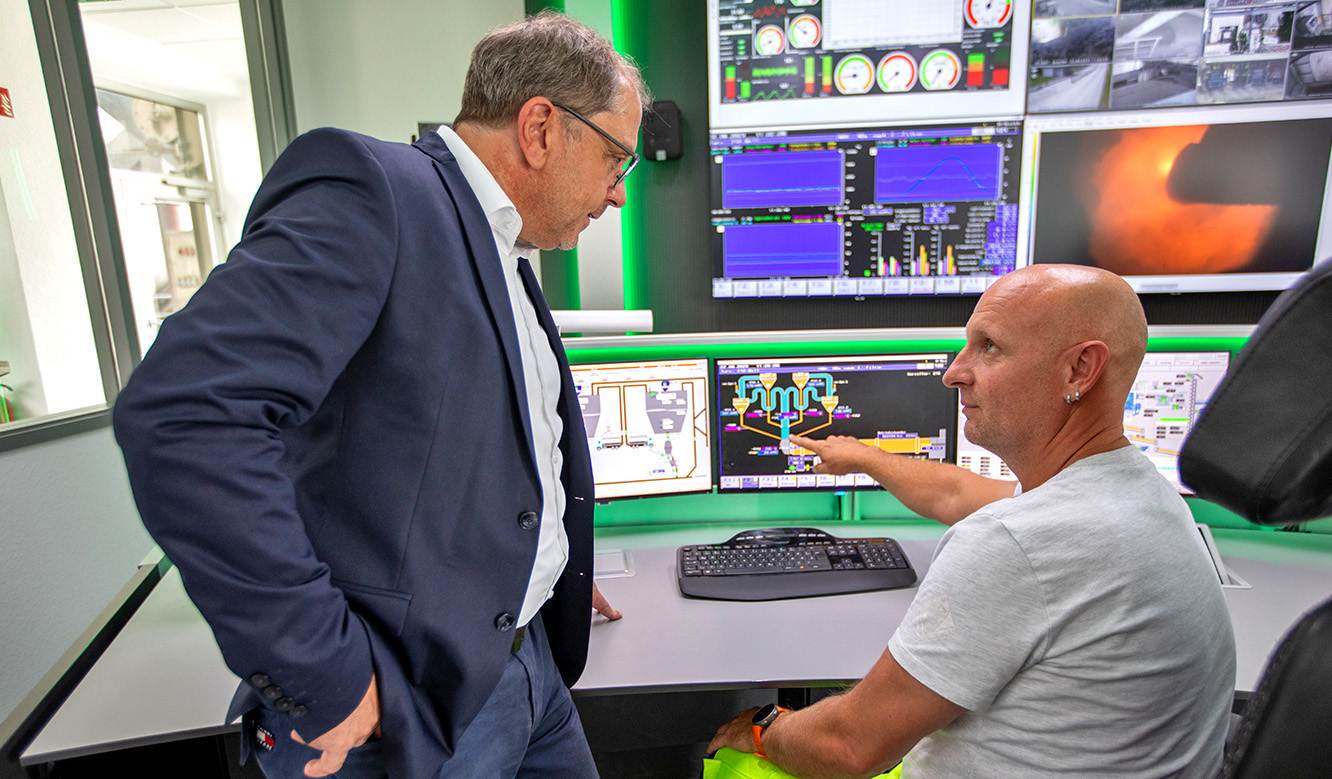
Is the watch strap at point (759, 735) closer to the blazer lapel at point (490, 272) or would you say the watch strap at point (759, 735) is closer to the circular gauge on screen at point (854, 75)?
the blazer lapel at point (490, 272)

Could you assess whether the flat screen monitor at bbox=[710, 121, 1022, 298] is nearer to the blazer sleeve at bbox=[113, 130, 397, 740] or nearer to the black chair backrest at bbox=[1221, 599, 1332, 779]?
the blazer sleeve at bbox=[113, 130, 397, 740]

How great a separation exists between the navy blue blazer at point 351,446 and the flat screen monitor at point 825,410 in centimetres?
89

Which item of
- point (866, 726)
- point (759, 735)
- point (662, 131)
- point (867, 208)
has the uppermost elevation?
point (662, 131)

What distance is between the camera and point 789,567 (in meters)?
1.56

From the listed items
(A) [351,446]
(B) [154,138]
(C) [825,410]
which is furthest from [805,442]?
(B) [154,138]

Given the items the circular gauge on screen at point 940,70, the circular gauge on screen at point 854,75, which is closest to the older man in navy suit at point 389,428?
the circular gauge on screen at point 854,75

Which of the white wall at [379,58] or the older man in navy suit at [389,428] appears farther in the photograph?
the white wall at [379,58]

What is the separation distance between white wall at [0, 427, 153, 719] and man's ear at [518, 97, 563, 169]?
1654 millimetres

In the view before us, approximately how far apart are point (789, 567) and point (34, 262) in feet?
8.90

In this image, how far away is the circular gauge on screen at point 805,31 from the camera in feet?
7.20

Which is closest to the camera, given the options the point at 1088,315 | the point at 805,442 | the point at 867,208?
the point at 1088,315

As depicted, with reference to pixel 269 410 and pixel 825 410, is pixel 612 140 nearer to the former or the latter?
pixel 269 410

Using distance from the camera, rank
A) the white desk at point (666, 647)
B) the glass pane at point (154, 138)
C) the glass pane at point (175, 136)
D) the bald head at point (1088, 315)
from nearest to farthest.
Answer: the bald head at point (1088, 315)
the white desk at point (666, 647)
the glass pane at point (175, 136)
the glass pane at point (154, 138)

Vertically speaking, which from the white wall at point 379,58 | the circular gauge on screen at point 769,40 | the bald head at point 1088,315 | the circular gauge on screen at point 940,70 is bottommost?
the bald head at point 1088,315
